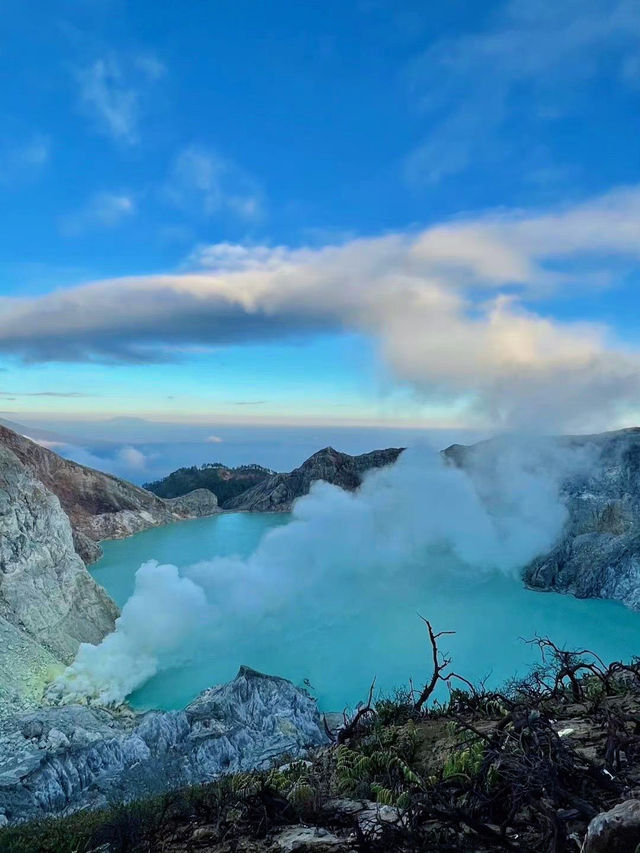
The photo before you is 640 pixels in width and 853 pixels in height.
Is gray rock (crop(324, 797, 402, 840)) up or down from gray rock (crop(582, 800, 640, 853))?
down

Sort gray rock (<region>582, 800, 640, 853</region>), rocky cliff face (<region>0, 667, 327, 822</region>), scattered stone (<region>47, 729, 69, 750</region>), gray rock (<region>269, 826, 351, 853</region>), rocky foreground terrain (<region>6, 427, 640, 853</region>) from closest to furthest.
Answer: gray rock (<region>582, 800, 640, 853</region>), rocky foreground terrain (<region>6, 427, 640, 853</region>), gray rock (<region>269, 826, 351, 853</region>), rocky cliff face (<region>0, 667, 327, 822</region>), scattered stone (<region>47, 729, 69, 750</region>)

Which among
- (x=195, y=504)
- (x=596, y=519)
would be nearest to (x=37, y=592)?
(x=596, y=519)

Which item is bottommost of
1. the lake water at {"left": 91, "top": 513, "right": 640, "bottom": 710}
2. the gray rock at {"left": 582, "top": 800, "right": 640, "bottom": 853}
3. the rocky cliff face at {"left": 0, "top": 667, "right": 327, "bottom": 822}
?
the lake water at {"left": 91, "top": 513, "right": 640, "bottom": 710}

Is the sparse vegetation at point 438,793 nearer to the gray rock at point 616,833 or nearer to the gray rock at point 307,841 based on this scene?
the gray rock at point 307,841

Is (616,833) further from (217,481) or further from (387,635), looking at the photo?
(217,481)

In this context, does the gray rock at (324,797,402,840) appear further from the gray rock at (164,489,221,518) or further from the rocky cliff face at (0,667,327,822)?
the gray rock at (164,489,221,518)

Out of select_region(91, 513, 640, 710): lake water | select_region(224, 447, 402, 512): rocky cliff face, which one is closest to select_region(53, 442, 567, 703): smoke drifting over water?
select_region(91, 513, 640, 710): lake water

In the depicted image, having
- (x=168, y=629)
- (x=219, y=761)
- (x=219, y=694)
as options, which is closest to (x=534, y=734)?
(x=219, y=761)

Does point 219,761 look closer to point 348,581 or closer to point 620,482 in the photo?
point 348,581
